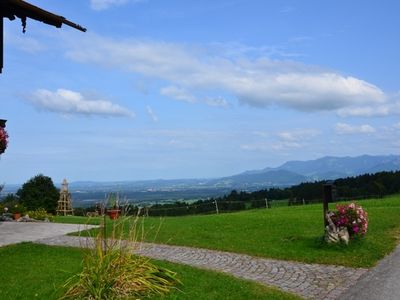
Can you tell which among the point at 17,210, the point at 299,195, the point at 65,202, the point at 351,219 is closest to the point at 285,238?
the point at 351,219

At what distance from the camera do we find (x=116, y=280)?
8.19 m

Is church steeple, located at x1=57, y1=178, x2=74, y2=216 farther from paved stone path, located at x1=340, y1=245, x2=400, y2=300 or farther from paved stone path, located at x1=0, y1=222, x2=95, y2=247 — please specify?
paved stone path, located at x1=340, y1=245, x2=400, y2=300

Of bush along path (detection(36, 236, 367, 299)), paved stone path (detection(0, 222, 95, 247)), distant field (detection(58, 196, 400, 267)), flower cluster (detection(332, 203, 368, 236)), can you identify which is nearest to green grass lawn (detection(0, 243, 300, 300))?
bush along path (detection(36, 236, 367, 299))

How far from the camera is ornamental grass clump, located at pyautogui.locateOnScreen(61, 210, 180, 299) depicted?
8.05 m

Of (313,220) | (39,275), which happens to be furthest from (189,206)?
(39,275)

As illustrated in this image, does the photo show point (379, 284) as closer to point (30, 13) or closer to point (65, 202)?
point (30, 13)

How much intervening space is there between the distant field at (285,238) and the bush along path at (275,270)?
634 millimetres

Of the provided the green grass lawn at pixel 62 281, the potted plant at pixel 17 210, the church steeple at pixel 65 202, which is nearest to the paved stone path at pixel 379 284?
the green grass lawn at pixel 62 281

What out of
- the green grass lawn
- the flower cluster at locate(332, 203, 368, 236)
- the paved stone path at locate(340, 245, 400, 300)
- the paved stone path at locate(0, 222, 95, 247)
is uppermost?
the flower cluster at locate(332, 203, 368, 236)

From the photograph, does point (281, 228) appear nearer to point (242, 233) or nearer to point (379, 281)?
point (242, 233)

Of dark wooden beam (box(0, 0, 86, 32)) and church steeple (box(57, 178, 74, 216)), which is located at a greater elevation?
dark wooden beam (box(0, 0, 86, 32))

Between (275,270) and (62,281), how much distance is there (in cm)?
486

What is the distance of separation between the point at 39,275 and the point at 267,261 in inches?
220

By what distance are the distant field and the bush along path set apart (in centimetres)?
63
